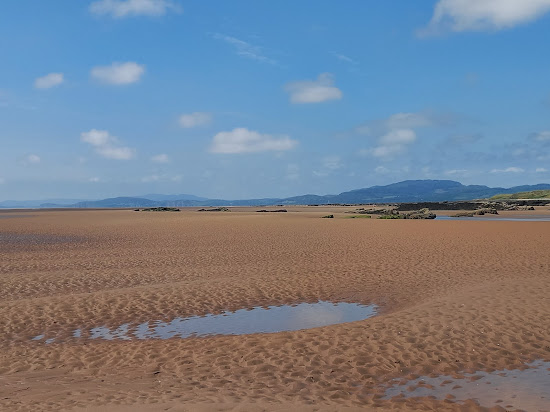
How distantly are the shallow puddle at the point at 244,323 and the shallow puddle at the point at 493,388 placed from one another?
4.35m

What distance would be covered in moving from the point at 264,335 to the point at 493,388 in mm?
5147

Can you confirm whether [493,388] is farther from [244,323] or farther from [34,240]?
[34,240]

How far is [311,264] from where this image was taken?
22.2 metres

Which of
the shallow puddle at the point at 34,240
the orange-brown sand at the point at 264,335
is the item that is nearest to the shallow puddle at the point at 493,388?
the orange-brown sand at the point at 264,335

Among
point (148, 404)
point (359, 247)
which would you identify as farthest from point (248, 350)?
point (359, 247)

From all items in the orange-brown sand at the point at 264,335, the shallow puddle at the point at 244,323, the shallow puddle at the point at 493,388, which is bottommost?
the shallow puddle at the point at 493,388

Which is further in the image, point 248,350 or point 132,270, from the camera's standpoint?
point 132,270

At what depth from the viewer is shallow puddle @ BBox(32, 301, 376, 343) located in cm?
1177

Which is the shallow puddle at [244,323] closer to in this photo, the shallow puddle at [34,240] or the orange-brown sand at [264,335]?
the orange-brown sand at [264,335]

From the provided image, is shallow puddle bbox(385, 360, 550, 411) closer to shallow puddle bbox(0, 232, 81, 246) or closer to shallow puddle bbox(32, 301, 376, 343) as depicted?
shallow puddle bbox(32, 301, 376, 343)

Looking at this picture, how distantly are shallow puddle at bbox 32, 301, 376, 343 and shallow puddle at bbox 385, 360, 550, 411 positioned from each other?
435 centimetres

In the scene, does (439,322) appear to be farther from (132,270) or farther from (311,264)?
(132,270)

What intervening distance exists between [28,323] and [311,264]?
12.9 m

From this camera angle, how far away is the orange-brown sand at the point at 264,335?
308 inches
